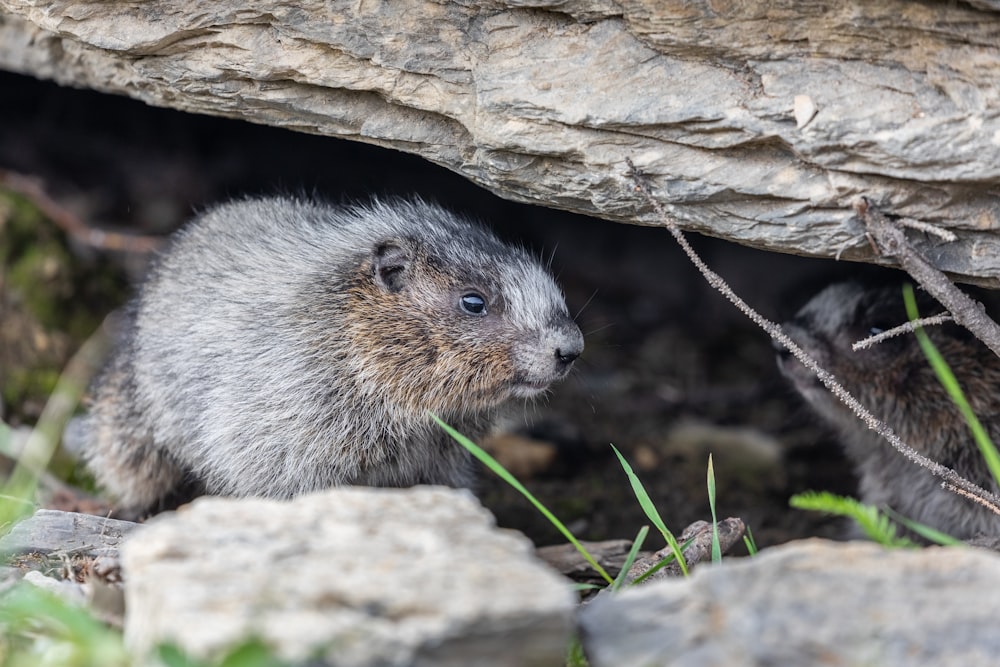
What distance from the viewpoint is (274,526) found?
2.75 meters

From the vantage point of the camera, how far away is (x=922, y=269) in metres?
3.93

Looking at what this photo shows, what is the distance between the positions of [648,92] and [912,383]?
7.55ft

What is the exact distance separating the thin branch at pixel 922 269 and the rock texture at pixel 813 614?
1406 mm

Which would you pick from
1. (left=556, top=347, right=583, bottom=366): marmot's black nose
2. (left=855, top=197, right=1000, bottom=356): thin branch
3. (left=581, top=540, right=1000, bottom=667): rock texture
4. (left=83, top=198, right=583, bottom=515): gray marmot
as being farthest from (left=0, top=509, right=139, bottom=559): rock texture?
(left=855, top=197, right=1000, bottom=356): thin branch

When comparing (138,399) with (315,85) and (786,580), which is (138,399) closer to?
(315,85)

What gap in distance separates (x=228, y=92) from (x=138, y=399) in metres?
1.62

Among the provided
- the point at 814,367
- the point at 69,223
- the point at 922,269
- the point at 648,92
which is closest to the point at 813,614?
the point at 814,367

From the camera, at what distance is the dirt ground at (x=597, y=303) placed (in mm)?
6552

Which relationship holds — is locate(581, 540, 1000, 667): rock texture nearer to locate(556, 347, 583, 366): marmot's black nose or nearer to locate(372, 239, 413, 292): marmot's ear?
locate(556, 347, 583, 366): marmot's black nose

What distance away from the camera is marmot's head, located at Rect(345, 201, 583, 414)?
4.54 metres

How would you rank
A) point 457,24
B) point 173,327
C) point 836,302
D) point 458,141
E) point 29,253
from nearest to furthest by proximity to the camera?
point 457,24 < point 458,141 < point 173,327 < point 836,302 < point 29,253

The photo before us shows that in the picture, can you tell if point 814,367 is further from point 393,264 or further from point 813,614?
point 393,264

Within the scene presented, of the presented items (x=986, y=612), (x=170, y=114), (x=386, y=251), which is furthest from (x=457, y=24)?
(x=170, y=114)

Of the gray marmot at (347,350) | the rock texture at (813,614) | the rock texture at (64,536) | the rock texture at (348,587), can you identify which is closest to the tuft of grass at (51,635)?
the rock texture at (348,587)
